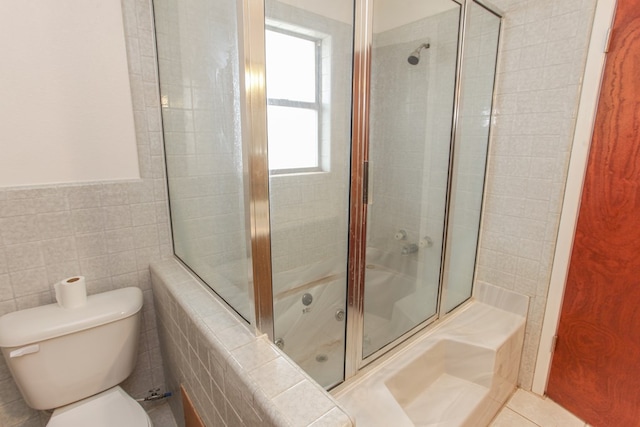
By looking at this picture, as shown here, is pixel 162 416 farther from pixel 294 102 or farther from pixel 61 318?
pixel 294 102

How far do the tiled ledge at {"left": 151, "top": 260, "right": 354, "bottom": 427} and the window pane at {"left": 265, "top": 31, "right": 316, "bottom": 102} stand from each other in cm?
79

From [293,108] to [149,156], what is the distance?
0.71m

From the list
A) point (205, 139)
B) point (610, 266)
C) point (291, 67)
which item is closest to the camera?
point (205, 139)

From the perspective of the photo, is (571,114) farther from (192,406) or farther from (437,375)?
(192,406)

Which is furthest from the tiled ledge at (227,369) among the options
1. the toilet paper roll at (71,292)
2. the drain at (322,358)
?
the drain at (322,358)

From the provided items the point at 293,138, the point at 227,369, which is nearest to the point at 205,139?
the point at 293,138

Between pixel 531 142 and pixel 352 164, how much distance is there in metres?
1.05

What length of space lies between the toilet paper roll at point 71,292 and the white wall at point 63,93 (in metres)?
0.41

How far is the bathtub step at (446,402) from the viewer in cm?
135

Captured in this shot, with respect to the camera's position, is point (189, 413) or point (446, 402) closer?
point (189, 413)

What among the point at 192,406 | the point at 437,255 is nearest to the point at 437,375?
the point at 437,255

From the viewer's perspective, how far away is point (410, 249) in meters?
1.87

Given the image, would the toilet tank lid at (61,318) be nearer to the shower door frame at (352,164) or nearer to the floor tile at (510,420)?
the shower door frame at (352,164)

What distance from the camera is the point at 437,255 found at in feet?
5.74
